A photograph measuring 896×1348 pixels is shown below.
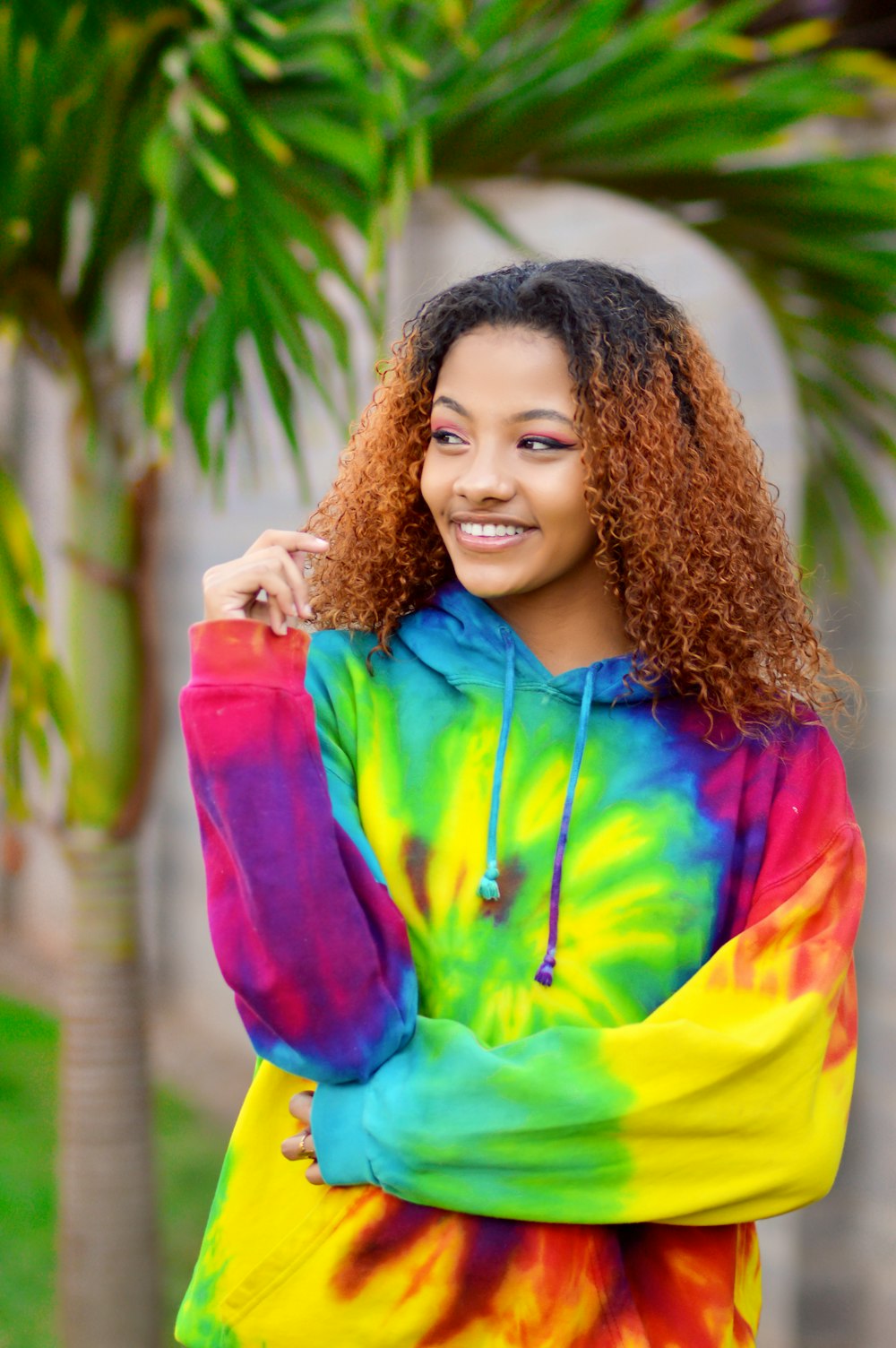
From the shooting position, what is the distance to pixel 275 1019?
1354mm

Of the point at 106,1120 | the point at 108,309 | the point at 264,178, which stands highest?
the point at 264,178

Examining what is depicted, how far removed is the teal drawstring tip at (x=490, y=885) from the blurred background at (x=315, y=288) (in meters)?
1.12

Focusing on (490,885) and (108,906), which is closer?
(490,885)

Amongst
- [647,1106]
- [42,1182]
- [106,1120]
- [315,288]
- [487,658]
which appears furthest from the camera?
[42,1182]

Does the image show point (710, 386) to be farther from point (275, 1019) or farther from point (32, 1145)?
point (32, 1145)

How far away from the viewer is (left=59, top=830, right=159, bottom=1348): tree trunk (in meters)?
2.85

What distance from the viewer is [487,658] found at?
4.97ft

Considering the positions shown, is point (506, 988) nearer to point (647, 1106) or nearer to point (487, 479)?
point (647, 1106)

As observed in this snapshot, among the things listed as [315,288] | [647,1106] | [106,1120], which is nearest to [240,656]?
[647,1106]

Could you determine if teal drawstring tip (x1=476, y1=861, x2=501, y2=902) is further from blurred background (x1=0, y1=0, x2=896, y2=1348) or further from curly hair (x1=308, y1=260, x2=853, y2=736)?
blurred background (x1=0, y1=0, x2=896, y2=1348)

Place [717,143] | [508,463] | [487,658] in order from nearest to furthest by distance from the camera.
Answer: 1. [508,463]
2. [487,658]
3. [717,143]

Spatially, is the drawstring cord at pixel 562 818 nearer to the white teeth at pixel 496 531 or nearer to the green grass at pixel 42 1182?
the white teeth at pixel 496 531

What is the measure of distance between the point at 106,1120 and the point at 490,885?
173cm

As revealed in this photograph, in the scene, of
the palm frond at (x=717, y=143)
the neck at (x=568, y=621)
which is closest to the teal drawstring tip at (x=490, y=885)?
the neck at (x=568, y=621)
